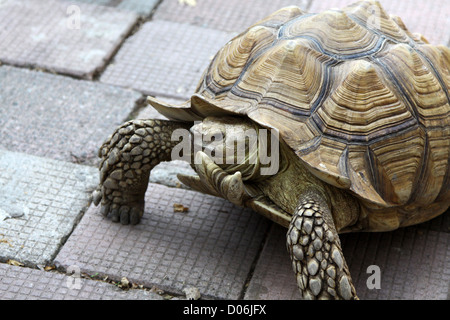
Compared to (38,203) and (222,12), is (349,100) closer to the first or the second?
(38,203)

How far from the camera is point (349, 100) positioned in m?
3.14

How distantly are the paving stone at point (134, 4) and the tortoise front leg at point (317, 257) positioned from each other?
3.06 m

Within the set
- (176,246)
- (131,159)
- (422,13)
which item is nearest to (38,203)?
(131,159)

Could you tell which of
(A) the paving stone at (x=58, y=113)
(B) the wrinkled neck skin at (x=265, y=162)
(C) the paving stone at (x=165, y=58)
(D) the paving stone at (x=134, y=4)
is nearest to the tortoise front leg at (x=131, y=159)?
(B) the wrinkled neck skin at (x=265, y=162)

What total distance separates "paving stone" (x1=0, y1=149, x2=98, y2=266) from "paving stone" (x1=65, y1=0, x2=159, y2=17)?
193 cm

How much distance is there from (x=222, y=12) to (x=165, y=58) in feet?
2.73

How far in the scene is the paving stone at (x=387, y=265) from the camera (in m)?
3.27

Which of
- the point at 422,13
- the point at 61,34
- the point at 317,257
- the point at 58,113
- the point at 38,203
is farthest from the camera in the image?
the point at 422,13

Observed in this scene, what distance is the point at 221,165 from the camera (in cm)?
318

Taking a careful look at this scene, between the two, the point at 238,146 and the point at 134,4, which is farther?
the point at 134,4

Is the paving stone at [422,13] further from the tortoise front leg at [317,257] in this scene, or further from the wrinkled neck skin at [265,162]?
the tortoise front leg at [317,257]

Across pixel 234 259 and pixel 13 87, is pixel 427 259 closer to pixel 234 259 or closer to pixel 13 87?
pixel 234 259

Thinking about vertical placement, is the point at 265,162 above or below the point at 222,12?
above
